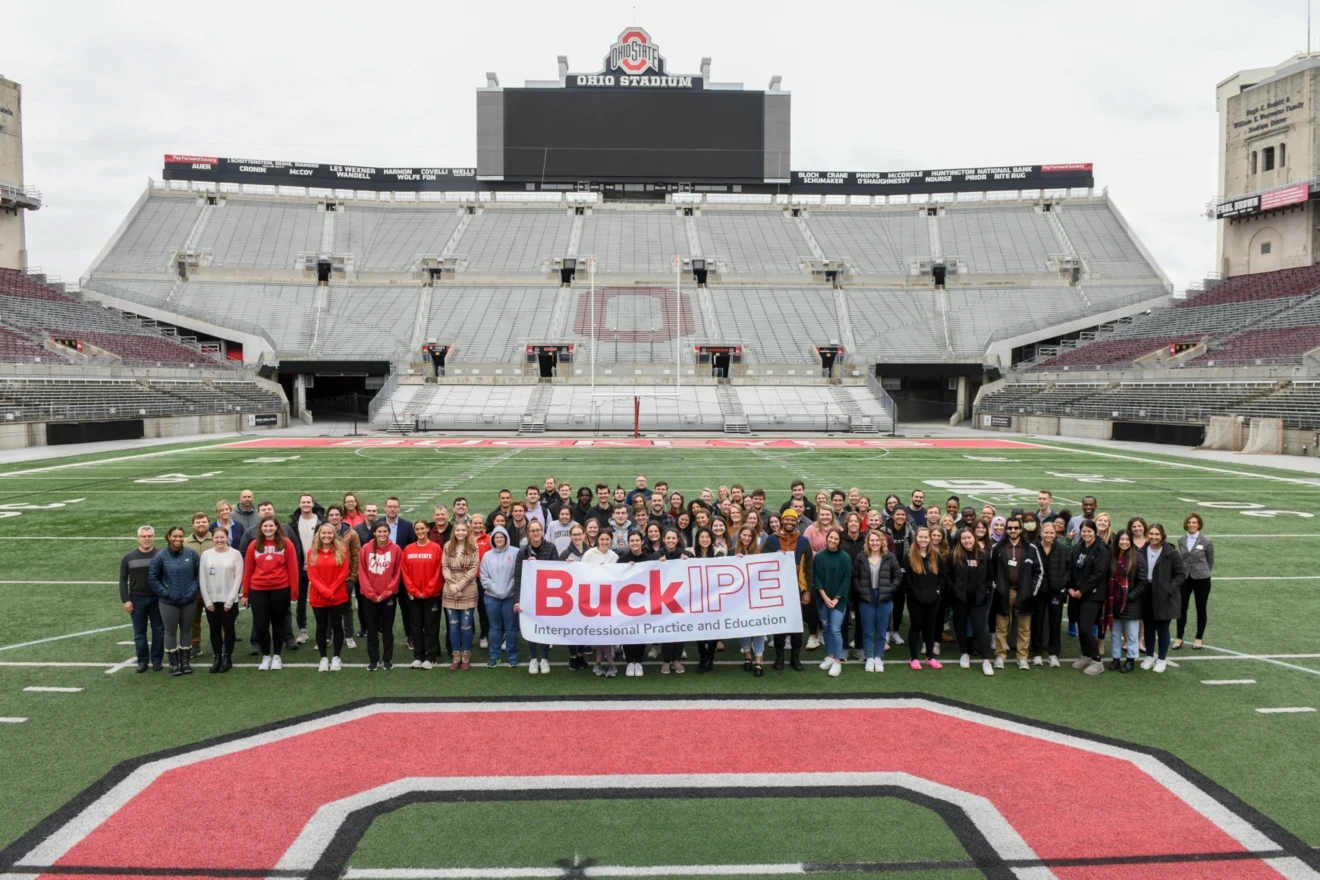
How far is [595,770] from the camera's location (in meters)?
6.00

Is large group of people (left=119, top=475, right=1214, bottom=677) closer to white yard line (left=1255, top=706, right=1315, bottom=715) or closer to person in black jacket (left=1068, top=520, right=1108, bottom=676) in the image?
person in black jacket (left=1068, top=520, right=1108, bottom=676)

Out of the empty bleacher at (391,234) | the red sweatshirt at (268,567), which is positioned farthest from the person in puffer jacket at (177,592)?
the empty bleacher at (391,234)

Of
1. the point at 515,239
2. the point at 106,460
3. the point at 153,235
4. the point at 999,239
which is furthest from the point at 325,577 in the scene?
the point at 999,239

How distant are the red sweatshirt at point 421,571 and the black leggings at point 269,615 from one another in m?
1.29

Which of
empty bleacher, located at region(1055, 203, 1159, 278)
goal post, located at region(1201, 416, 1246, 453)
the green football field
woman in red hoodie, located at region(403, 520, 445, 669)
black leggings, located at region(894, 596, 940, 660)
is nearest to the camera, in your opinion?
the green football field

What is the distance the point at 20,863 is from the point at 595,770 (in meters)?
3.60

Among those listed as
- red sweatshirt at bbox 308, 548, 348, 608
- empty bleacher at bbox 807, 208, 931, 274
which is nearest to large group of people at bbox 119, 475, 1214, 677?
red sweatshirt at bbox 308, 548, 348, 608

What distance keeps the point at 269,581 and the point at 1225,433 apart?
33811 mm

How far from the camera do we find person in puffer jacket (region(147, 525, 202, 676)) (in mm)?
7691

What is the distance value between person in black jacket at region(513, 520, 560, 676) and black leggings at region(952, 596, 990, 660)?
168 inches

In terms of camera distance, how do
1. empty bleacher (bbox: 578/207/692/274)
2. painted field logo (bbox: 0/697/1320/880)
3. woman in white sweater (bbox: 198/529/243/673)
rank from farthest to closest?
1. empty bleacher (bbox: 578/207/692/274)
2. woman in white sweater (bbox: 198/529/243/673)
3. painted field logo (bbox: 0/697/1320/880)

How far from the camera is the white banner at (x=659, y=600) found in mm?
7883

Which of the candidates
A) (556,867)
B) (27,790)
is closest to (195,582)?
(27,790)

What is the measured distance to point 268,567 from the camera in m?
7.84
